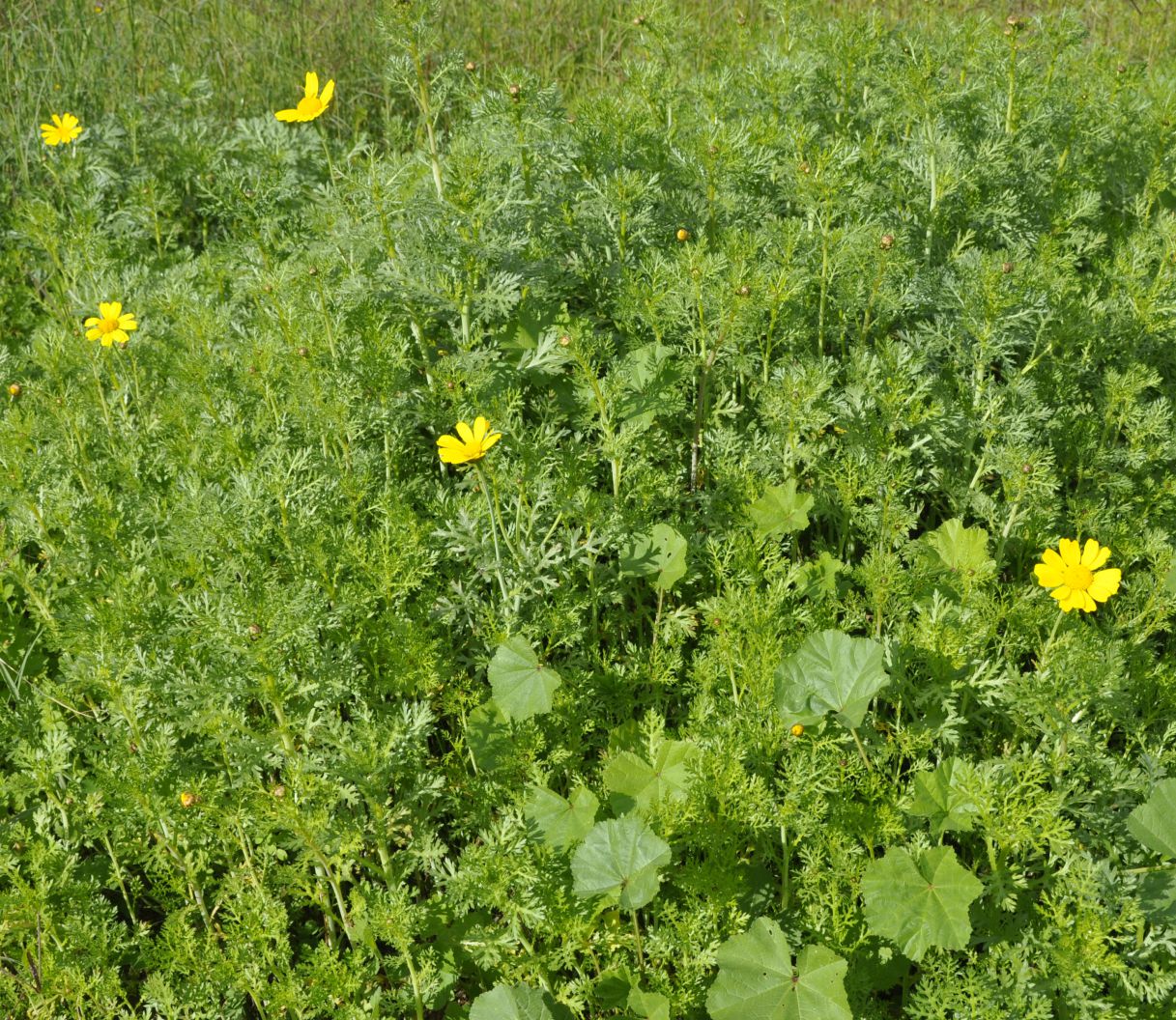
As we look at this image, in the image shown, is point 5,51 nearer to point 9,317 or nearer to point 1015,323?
point 9,317

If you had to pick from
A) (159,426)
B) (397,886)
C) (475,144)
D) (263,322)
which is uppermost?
(475,144)

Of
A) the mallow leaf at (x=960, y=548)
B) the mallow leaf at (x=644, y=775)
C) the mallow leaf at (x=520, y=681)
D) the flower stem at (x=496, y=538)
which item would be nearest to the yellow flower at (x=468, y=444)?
the flower stem at (x=496, y=538)

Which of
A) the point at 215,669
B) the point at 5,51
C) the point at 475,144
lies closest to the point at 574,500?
the point at 215,669

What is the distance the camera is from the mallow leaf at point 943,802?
6.77 feet

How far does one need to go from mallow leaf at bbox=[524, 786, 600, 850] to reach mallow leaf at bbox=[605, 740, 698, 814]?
0.07 metres

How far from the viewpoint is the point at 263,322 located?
10.9 feet

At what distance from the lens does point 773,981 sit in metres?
1.94

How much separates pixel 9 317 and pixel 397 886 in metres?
3.54

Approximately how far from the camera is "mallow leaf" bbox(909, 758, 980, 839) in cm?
206

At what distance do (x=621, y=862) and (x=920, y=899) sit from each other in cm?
57

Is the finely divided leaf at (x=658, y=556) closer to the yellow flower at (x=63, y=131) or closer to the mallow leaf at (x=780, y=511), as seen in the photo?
the mallow leaf at (x=780, y=511)

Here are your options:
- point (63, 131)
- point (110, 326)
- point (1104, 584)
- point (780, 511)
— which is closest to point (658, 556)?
point (780, 511)

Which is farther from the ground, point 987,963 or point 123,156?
point 123,156

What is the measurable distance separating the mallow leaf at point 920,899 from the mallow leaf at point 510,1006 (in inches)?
25.6
